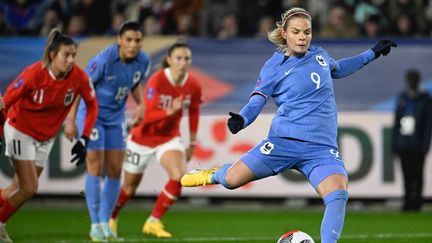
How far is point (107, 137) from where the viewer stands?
12.4 meters

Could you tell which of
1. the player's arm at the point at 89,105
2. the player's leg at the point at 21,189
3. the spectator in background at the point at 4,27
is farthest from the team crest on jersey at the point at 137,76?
the spectator in background at the point at 4,27

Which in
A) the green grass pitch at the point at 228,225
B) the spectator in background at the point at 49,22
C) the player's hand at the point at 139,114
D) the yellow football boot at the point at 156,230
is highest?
the spectator in background at the point at 49,22

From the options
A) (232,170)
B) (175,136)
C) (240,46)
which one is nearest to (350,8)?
(240,46)

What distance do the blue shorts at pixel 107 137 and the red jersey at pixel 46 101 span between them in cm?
74

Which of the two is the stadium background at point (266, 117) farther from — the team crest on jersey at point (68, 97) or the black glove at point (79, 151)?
the black glove at point (79, 151)

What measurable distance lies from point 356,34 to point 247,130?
270 centimetres

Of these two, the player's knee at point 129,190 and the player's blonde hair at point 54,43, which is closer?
the player's blonde hair at point 54,43

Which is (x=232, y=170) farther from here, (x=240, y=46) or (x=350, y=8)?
(x=350, y=8)

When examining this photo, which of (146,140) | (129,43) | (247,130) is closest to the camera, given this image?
(129,43)

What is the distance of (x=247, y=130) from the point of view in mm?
17328

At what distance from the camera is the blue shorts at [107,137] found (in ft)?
40.3

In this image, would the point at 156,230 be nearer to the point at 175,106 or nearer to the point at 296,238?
the point at 175,106

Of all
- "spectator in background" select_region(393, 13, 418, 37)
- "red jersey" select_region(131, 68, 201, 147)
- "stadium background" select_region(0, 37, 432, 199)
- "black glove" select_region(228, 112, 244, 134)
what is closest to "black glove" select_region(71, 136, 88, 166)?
"red jersey" select_region(131, 68, 201, 147)

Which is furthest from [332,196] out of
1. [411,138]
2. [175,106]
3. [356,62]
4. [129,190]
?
[411,138]
